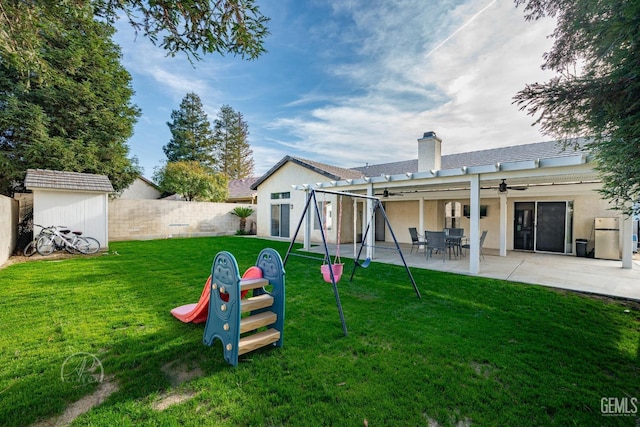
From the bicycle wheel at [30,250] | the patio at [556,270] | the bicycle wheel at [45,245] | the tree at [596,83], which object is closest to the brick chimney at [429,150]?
the patio at [556,270]

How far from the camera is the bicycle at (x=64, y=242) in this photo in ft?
28.2

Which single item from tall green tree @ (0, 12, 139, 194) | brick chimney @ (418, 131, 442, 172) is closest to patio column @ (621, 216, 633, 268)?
brick chimney @ (418, 131, 442, 172)

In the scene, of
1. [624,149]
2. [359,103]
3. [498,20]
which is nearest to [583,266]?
[624,149]

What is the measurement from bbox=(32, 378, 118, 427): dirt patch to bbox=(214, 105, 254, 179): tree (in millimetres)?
31201

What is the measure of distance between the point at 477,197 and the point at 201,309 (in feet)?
22.1

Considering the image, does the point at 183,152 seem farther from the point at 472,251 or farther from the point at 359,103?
the point at 472,251

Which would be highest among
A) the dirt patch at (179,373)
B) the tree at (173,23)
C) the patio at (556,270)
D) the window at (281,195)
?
the tree at (173,23)

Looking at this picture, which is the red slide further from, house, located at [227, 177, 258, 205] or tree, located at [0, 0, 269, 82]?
house, located at [227, 177, 258, 205]

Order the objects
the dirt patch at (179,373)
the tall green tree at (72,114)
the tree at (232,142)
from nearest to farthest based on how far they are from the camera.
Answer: the dirt patch at (179,373) → the tall green tree at (72,114) → the tree at (232,142)

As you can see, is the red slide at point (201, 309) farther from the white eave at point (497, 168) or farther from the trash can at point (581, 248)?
the trash can at point (581, 248)

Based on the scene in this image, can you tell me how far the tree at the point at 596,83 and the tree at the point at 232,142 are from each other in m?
31.1

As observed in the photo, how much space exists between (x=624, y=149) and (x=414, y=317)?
10.8 ft

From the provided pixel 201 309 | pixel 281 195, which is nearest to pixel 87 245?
pixel 281 195

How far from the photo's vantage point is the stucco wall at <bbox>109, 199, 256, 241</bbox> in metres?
13.1
